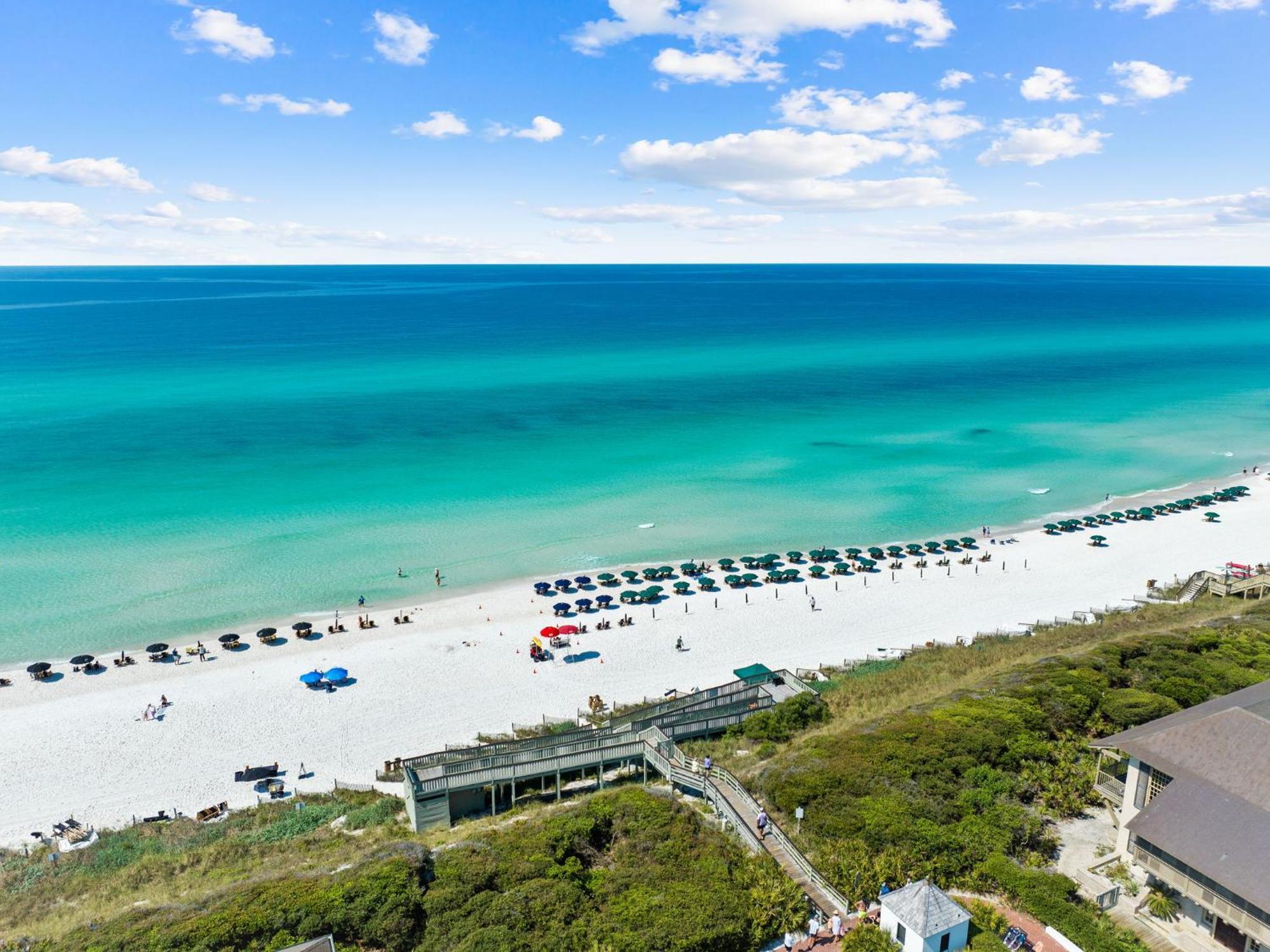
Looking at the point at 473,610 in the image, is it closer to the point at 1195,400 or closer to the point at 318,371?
the point at 318,371

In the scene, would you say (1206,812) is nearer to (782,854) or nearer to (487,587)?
(782,854)

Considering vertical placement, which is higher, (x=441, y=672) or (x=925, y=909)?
(x=925, y=909)

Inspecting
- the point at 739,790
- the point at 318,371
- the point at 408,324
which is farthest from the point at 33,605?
the point at 408,324

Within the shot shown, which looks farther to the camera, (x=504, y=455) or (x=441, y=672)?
(x=504, y=455)

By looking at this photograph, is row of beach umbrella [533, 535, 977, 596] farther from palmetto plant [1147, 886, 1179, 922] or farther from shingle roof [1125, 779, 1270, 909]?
palmetto plant [1147, 886, 1179, 922]

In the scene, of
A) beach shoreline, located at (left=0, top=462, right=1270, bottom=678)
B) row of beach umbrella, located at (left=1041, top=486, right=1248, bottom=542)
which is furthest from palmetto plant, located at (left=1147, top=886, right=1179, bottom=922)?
row of beach umbrella, located at (left=1041, top=486, right=1248, bottom=542)

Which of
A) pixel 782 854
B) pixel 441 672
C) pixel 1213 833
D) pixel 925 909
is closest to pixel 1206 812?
pixel 1213 833
